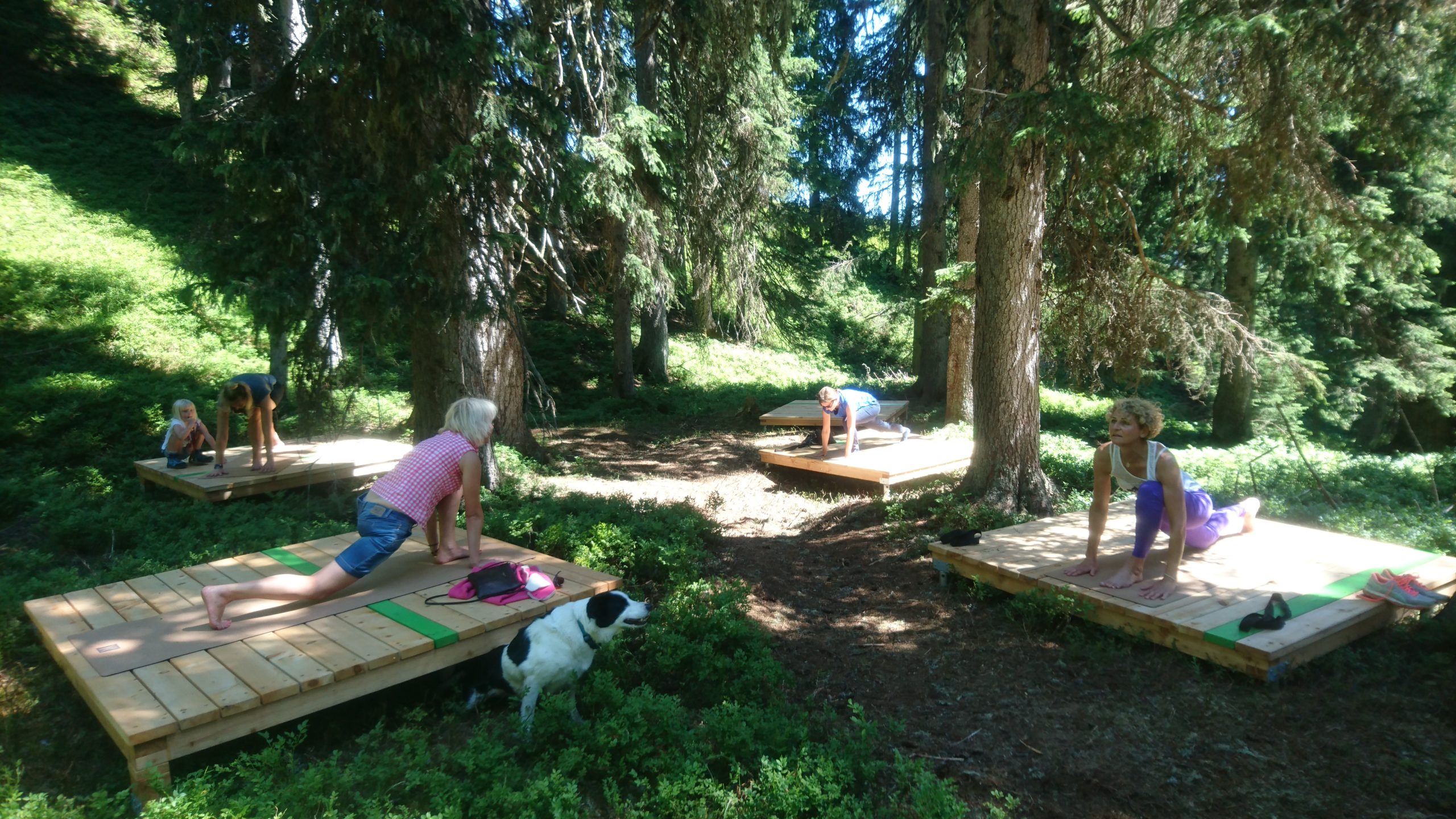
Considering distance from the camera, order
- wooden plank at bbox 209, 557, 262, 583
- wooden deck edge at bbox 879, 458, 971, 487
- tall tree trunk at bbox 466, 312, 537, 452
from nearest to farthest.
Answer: wooden plank at bbox 209, 557, 262, 583
wooden deck edge at bbox 879, 458, 971, 487
tall tree trunk at bbox 466, 312, 537, 452

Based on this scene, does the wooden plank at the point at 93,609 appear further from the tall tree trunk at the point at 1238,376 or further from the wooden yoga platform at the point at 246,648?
the tall tree trunk at the point at 1238,376

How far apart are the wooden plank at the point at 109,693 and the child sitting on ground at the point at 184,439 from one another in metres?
4.12

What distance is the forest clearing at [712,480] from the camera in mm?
3344

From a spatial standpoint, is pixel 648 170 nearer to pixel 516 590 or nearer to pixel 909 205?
pixel 516 590

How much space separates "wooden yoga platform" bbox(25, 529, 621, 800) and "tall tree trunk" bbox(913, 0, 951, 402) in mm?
7578

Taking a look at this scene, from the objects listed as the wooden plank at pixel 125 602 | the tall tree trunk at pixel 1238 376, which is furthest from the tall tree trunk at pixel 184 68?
the tall tree trunk at pixel 1238 376

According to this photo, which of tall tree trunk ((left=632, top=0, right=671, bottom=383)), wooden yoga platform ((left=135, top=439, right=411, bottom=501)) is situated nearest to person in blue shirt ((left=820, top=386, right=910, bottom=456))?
tall tree trunk ((left=632, top=0, right=671, bottom=383))

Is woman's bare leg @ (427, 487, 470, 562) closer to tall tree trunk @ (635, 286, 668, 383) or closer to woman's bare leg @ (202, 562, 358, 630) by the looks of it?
woman's bare leg @ (202, 562, 358, 630)

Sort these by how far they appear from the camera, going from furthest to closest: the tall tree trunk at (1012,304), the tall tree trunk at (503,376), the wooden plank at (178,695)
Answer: the tall tree trunk at (503,376) → the tall tree trunk at (1012,304) → the wooden plank at (178,695)

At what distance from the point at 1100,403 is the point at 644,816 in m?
18.0

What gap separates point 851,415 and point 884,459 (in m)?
0.76

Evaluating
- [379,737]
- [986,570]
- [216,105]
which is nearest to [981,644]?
[986,570]

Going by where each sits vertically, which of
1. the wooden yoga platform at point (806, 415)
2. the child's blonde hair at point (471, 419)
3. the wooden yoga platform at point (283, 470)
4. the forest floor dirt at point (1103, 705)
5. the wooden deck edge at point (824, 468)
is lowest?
the forest floor dirt at point (1103, 705)

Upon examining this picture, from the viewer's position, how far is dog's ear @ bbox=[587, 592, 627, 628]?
3738mm
